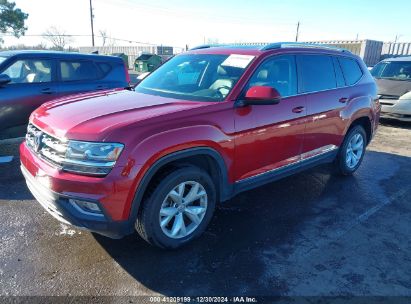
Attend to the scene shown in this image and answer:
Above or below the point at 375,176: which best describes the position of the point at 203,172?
above

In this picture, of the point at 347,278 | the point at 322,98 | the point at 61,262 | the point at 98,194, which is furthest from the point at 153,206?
the point at 322,98

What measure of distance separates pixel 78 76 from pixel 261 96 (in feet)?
14.6

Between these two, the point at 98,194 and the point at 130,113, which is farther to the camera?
the point at 130,113

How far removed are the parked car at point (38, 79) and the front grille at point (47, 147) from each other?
9.32 feet

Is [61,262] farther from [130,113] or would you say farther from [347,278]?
[347,278]

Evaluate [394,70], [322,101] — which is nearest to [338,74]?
[322,101]

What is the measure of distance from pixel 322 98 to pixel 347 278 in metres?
2.31

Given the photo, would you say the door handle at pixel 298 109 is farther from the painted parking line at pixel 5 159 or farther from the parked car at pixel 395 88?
the parked car at pixel 395 88

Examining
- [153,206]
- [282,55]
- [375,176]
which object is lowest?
[375,176]

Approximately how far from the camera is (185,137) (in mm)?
2982

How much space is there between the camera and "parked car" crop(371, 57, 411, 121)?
29.3 feet

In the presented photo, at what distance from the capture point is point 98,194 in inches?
104

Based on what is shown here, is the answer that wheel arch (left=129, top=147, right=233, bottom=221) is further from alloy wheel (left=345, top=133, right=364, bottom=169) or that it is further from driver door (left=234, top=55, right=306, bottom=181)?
alloy wheel (left=345, top=133, right=364, bottom=169)

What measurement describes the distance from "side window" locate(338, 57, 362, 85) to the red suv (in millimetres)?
83
